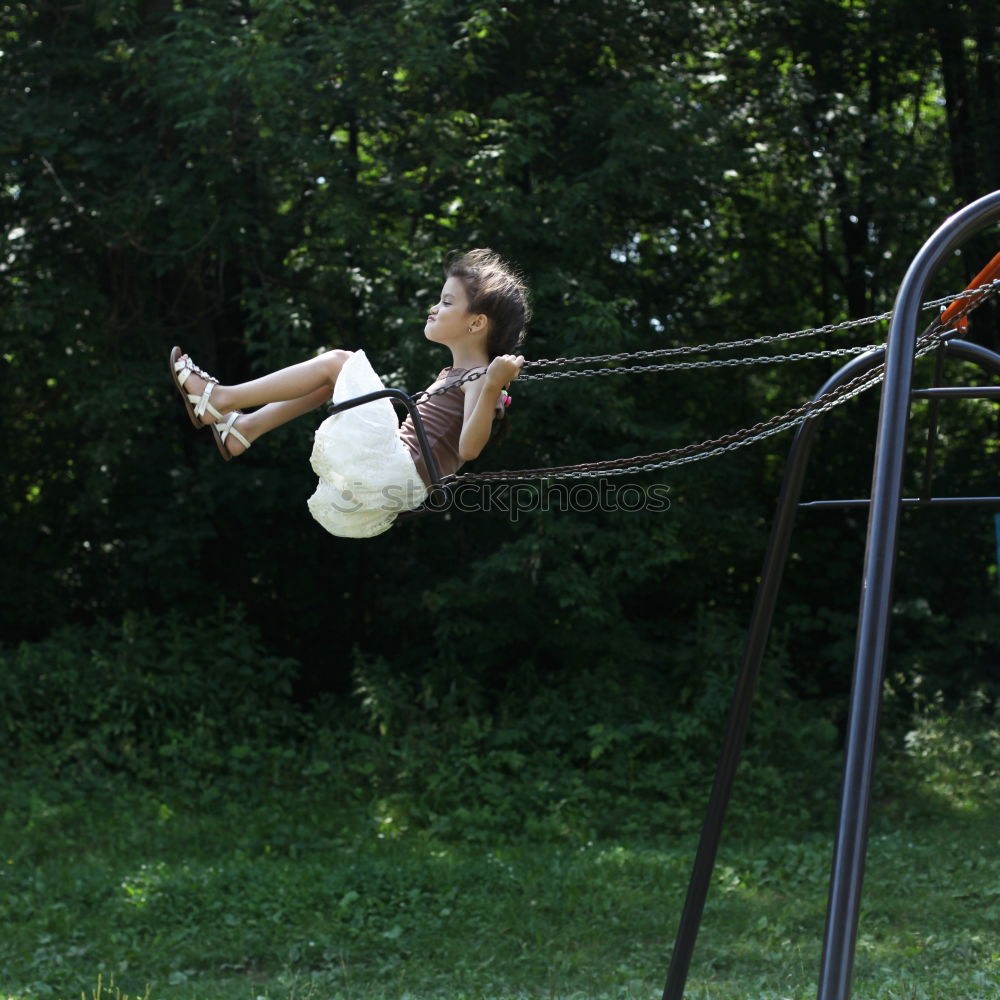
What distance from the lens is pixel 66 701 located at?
340 inches

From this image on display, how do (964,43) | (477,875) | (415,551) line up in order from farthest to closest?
(964,43) < (415,551) < (477,875)

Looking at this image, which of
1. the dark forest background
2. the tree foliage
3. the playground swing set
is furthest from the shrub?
the playground swing set

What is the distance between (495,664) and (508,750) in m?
0.92

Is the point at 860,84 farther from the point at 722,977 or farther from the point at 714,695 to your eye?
the point at 722,977

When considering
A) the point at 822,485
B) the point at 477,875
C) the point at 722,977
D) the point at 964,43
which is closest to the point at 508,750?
the point at 477,875

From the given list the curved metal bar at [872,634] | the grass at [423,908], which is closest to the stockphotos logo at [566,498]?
the grass at [423,908]

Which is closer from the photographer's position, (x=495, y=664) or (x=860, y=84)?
(x=495, y=664)

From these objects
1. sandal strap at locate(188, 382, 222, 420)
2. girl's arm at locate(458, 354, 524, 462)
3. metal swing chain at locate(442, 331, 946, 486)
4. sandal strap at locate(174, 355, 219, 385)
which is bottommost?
metal swing chain at locate(442, 331, 946, 486)

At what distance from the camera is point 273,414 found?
375cm

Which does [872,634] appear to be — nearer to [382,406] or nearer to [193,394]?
[382,406]

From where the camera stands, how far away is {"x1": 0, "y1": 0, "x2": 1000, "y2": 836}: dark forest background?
25.9ft

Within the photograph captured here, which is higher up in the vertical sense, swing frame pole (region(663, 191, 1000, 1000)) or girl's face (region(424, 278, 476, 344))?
girl's face (region(424, 278, 476, 344))

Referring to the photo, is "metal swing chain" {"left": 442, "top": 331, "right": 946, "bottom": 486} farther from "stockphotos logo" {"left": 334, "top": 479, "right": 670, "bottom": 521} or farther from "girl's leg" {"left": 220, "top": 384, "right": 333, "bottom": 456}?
"stockphotos logo" {"left": 334, "top": 479, "right": 670, "bottom": 521}

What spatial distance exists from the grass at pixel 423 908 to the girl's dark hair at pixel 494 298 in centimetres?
276
